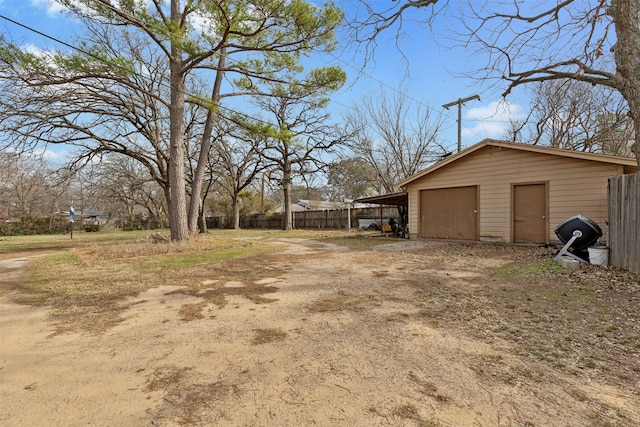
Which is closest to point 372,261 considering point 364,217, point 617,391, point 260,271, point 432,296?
point 260,271

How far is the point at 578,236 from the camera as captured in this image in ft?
20.9

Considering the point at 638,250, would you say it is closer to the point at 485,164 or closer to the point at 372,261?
the point at 372,261

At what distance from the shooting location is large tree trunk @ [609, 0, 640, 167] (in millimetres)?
5402

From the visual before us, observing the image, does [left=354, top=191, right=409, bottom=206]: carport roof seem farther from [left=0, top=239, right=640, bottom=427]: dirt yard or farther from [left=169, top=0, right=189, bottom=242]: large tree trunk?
[left=0, top=239, right=640, bottom=427]: dirt yard

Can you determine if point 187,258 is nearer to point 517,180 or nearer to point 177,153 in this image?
point 177,153

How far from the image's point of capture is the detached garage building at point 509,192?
8297mm

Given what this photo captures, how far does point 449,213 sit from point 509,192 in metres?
2.01

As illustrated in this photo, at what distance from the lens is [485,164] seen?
33.2ft

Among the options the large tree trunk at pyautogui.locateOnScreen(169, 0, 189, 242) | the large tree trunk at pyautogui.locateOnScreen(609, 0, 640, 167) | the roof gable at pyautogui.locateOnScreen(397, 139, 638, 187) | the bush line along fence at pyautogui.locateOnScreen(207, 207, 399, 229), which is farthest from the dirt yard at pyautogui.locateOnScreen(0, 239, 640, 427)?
the bush line along fence at pyautogui.locateOnScreen(207, 207, 399, 229)

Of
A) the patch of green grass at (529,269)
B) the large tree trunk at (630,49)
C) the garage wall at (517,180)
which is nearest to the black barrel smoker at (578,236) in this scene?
the patch of green grass at (529,269)

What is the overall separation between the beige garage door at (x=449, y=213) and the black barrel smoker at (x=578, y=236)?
11.9ft

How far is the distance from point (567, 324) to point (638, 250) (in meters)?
3.05

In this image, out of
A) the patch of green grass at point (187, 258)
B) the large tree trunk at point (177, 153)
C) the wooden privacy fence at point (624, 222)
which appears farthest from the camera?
the large tree trunk at point (177, 153)

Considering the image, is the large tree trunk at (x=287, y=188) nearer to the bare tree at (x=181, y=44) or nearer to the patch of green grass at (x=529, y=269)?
the bare tree at (x=181, y=44)
